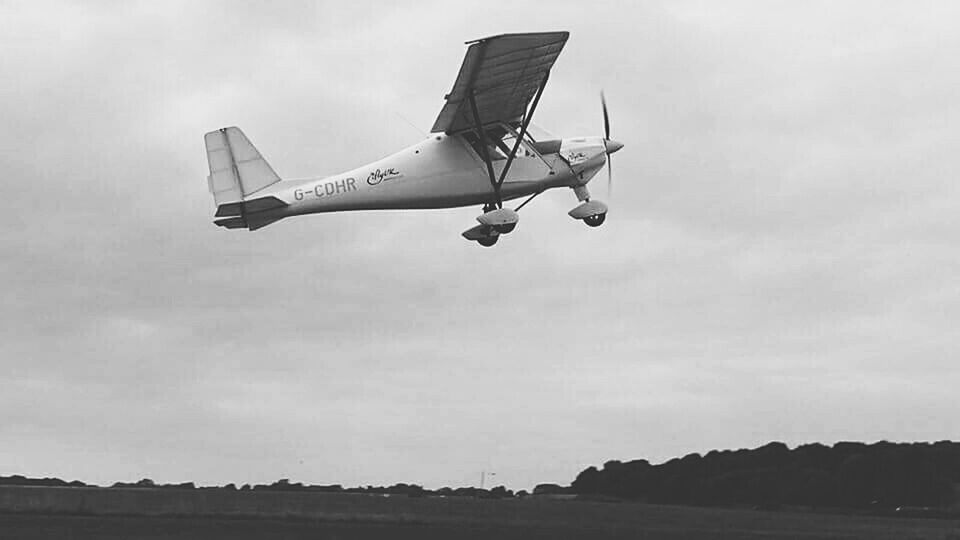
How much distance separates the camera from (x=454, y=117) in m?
39.6

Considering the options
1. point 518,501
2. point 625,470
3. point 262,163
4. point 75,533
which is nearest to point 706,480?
point 625,470

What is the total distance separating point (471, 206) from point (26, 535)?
18.5m

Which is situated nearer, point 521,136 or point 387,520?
point 387,520

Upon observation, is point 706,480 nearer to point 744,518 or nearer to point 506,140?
point 744,518

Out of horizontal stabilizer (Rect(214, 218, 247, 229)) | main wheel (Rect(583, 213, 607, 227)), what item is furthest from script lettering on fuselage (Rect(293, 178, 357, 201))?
main wheel (Rect(583, 213, 607, 227))

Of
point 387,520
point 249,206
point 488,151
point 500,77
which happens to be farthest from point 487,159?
point 387,520

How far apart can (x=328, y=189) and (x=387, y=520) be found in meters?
12.8

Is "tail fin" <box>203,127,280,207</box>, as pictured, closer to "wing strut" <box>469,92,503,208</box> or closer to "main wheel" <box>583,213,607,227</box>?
"wing strut" <box>469,92,503,208</box>

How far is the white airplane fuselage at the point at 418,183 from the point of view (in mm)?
39281

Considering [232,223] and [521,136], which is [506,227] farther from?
[232,223]

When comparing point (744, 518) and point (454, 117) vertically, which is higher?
point (454, 117)

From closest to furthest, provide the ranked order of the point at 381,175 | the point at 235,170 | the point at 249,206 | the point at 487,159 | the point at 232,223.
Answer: the point at 249,206, the point at 487,159, the point at 381,175, the point at 232,223, the point at 235,170

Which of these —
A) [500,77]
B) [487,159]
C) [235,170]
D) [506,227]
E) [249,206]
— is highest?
[500,77]

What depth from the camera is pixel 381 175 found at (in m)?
39.4
